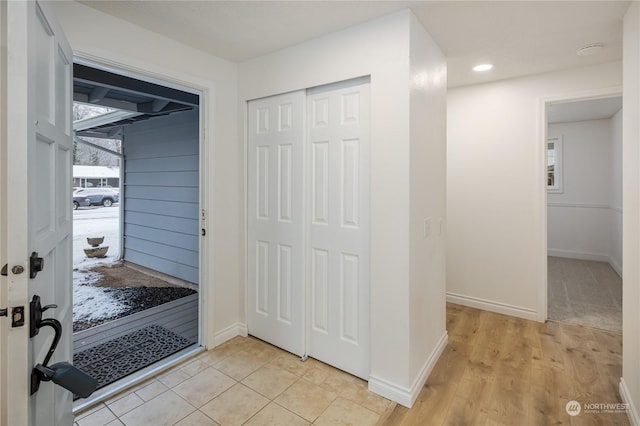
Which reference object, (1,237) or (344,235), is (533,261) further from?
(1,237)

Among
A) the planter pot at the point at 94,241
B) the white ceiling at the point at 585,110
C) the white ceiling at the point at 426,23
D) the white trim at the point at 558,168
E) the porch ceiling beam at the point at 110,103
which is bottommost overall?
the planter pot at the point at 94,241

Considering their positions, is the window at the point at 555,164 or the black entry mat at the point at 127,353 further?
the window at the point at 555,164

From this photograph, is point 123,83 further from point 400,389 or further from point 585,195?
point 585,195

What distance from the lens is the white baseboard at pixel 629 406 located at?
1710mm

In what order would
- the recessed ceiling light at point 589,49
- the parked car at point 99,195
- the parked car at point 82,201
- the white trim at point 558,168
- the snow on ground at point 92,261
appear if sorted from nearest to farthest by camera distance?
the recessed ceiling light at point 589,49, the snow on ground at point 92,261, the white trim at point 558,168, the parked car at point 99,195, the parked car at point 82,201

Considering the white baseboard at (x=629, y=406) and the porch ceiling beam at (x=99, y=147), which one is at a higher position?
the porch ceiling beam at (x=99, y=147)

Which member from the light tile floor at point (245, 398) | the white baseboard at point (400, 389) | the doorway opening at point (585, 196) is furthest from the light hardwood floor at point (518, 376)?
the doorway opening at point (585, 196)

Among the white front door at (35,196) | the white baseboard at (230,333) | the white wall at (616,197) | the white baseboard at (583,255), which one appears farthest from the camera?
the white baseboard at (583,255)

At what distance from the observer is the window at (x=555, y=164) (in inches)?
224

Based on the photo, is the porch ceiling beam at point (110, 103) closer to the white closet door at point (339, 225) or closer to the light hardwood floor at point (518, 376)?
the white closet door at point (339, 225)

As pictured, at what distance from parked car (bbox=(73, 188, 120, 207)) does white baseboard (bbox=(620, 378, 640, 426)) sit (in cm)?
733

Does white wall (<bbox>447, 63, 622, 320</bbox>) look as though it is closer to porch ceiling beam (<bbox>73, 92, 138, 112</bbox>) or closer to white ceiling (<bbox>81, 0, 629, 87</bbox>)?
white ceiling (<bbox>81, 0, 629, 87</bbox>)

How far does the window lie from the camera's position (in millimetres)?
5695

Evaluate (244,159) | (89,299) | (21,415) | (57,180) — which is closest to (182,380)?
(21,415)
